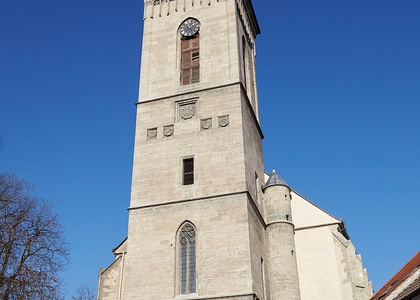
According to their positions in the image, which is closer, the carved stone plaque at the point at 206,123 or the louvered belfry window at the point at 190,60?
the carved stone plaque at the point at 206,123

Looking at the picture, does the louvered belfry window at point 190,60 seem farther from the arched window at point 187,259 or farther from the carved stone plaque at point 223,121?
the arched window at point 187,259

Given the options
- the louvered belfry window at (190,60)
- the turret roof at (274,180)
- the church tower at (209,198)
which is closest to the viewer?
the church tower at (209,198)

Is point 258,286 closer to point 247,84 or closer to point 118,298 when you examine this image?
point 118,298

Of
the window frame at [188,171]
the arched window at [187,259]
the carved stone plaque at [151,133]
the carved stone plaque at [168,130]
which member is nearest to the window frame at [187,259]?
the arched window at [187,259]

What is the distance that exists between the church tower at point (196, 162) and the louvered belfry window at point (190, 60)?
5 centimetres

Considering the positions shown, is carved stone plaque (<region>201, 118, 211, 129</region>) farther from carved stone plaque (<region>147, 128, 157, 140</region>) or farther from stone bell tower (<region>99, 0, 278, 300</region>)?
carved stone plaque (<region>147, 128, 157, 140</region>)

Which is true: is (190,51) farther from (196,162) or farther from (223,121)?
(196,162)

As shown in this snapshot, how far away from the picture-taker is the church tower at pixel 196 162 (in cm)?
1981

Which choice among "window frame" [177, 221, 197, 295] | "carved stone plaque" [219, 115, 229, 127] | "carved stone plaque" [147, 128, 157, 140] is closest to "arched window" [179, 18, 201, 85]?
"carved stone plaque" [219, 115, 229, 127]

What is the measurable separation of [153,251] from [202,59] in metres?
9.44

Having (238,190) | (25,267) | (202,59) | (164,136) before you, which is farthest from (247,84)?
(25,267)

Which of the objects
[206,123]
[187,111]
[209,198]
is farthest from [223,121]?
[209,198]

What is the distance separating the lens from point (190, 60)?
2545 centimetres

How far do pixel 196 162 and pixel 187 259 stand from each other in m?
4.13
